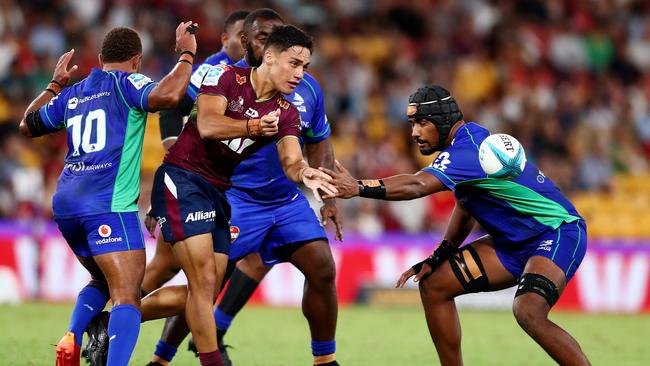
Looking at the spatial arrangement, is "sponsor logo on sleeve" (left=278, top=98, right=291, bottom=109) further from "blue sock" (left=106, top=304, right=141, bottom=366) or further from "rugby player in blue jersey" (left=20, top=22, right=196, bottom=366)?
"blue sock" (left=106, top=304, right=141, bottom=366)

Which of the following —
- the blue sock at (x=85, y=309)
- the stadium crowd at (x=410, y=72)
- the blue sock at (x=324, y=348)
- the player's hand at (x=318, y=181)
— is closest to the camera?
A: the player's hand at (x=318, y=181)

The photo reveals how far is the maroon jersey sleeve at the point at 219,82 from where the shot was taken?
761cm

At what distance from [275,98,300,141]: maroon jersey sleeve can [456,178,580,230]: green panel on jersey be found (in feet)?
4.05

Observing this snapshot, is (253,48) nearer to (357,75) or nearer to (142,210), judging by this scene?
(142,210)

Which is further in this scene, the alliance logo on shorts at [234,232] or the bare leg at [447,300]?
the alliance logo on shorts at [234,232]

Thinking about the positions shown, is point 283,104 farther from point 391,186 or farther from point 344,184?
point 391,186

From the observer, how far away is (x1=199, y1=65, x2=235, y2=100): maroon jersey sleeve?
7.61m

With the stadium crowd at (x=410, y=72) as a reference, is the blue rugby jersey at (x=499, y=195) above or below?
below

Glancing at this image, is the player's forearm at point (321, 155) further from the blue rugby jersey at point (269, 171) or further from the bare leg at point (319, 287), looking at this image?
the bare leg at point (319, 287)

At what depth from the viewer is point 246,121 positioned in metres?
7.37

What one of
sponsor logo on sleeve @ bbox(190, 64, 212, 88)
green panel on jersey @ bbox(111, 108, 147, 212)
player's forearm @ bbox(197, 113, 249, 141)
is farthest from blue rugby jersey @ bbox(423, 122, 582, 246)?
sponsor logo on sleeve @ bbox(190, 64, 212, 88)

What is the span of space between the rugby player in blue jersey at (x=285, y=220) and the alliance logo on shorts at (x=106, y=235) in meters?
1.16

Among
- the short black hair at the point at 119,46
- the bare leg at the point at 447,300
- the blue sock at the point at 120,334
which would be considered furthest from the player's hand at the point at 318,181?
the short black hair at the point at 119,46

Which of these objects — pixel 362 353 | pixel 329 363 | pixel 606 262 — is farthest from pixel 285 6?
pixel 329 363
